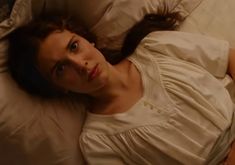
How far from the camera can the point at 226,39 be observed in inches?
55.2

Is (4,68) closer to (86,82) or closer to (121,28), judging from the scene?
(86,82)

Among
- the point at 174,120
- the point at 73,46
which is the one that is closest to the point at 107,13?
the point at 73,46

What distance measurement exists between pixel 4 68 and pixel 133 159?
0.45m

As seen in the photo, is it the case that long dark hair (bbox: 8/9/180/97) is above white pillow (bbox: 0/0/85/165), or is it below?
above

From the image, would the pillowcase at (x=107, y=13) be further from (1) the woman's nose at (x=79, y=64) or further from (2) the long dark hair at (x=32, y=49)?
(1) the woman's nose at (x=79, y=64)

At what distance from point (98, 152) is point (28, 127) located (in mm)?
209

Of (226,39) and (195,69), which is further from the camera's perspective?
(226,39)

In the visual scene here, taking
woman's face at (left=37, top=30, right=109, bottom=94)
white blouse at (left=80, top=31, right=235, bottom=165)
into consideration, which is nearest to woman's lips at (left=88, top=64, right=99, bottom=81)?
woman's face at (left=37, top=30, right=109, bottom=94)

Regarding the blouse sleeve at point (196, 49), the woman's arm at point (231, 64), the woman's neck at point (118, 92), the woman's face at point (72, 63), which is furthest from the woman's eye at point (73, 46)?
the woman's arm at point (231, 64)

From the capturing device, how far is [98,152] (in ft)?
4.00

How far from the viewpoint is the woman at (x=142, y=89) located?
119 cm

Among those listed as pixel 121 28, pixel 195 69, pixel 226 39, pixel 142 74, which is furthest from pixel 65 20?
pixel 226 39

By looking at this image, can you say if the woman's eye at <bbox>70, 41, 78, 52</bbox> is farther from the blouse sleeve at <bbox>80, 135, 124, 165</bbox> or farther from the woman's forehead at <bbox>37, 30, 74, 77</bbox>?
the blouse sleeve at <bbox>80, 135, 124, 165</bbox>

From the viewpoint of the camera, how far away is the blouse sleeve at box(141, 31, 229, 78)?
129cm
